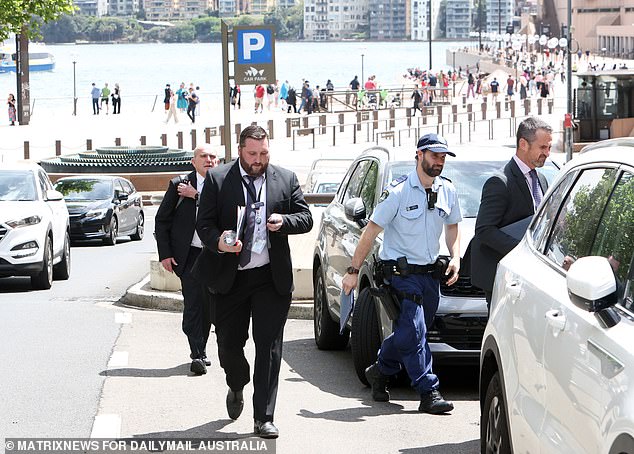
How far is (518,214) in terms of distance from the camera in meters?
8.33

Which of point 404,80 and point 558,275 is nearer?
point 558,275

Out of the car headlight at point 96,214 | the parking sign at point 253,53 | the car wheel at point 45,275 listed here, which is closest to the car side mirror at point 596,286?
the car wheel at point 45,275

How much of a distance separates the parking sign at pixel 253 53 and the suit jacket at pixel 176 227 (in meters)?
11.2

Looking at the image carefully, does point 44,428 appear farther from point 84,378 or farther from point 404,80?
point 404,80

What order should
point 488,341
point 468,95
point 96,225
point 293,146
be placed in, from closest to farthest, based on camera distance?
1. point 488,341
2. point 96,225
3. point 293,146
4. point 468,95

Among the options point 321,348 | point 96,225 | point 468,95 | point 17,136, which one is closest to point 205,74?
point 468,95

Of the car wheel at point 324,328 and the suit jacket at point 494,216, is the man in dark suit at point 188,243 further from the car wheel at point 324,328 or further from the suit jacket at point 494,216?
the suit jacket at point 494,216

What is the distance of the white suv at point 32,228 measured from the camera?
1697 cm

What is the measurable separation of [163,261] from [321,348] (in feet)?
6.05

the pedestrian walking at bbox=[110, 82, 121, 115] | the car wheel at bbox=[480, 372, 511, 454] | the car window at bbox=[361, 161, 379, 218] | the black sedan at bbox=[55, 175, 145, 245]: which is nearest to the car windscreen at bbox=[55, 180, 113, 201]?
the black sedan at bbox=[55, 175, 145, 245]

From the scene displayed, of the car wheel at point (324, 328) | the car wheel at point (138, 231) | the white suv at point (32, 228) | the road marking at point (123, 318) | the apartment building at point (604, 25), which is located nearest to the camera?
the car wheel at point (324, 328)

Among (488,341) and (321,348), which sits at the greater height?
(488,341)

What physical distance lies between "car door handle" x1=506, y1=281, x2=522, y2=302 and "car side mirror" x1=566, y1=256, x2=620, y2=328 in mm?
1324

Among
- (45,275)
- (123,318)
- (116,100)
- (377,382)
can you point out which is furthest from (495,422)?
(116,100)
